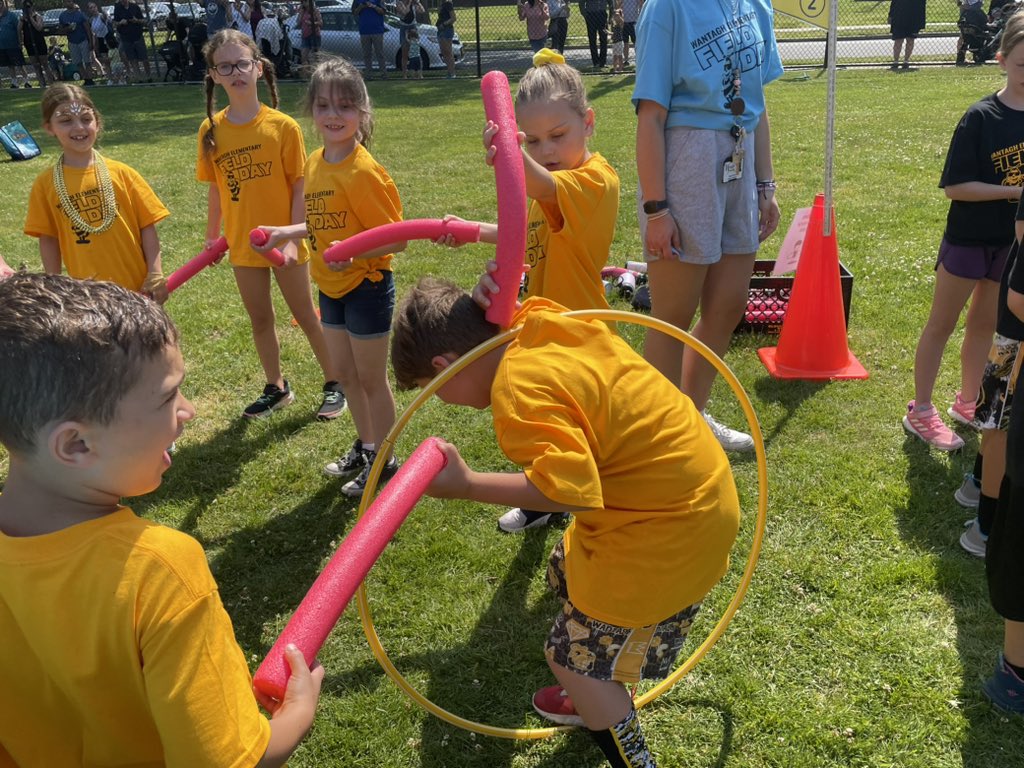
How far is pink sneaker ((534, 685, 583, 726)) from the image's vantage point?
3.14m

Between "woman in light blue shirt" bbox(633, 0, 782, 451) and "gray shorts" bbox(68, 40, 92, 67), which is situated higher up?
"gray shorts" bbox(68, 40, 92, 67)

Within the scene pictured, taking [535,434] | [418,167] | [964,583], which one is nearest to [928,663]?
[964,583]

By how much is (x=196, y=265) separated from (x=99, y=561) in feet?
11.1

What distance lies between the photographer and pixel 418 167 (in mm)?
12227

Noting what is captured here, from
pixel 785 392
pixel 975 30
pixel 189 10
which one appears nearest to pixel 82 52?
pixel 189 10

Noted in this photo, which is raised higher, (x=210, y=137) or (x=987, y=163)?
(x=210, y=137)

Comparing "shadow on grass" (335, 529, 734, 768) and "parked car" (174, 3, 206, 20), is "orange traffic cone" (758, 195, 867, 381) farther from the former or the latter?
"parked car" (174, 3, 206, 20)

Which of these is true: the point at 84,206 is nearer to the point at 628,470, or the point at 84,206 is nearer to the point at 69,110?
the point at 69,110

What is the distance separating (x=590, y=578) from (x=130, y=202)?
3500 millimetres

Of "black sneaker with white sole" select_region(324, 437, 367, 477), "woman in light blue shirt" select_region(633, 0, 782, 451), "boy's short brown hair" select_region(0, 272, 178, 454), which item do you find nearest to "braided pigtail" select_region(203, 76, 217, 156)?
"black sneaker with white sole" select_region(324, 437, 367, 477)

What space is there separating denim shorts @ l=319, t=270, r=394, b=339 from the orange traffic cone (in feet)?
8.75

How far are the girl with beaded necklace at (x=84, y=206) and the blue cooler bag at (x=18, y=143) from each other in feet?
37.5

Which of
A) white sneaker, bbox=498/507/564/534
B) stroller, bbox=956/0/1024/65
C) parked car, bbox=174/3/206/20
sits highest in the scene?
parked car, bbox=174/3/206/20

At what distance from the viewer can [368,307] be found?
426cm
